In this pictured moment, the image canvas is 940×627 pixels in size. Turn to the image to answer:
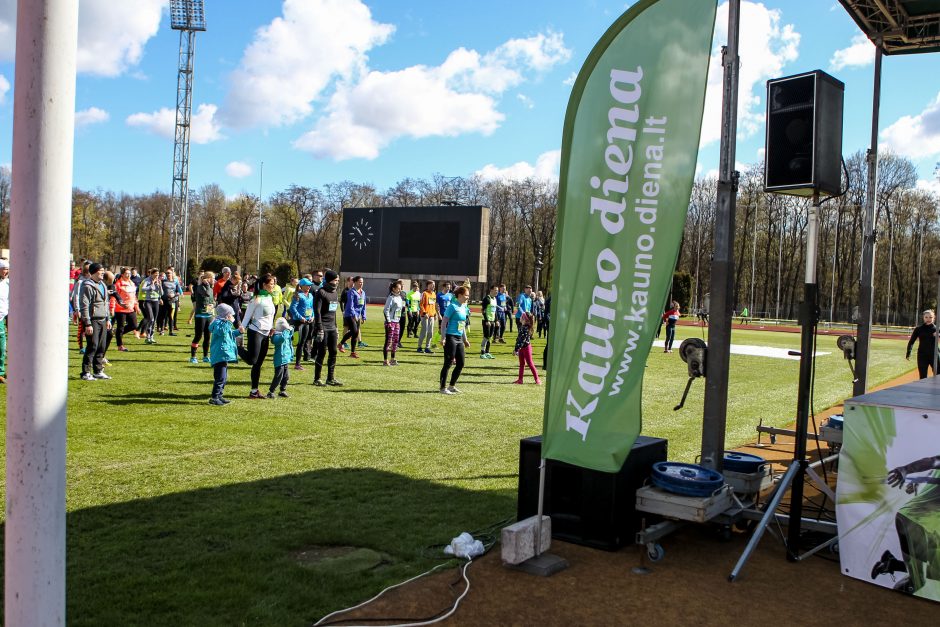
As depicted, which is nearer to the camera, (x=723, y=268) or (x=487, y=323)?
(x=723, y=268)

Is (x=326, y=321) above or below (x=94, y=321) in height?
above

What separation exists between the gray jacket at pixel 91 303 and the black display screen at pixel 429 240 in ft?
113

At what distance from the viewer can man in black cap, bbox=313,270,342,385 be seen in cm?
1199

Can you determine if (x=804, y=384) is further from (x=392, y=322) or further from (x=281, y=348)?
(x=392, y=322)

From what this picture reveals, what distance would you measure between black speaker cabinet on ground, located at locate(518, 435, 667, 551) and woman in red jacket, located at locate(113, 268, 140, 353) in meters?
12.2

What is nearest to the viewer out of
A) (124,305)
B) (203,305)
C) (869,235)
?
(869,235)

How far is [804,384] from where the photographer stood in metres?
4.87

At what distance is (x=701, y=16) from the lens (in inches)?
170

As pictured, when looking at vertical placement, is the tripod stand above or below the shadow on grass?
above

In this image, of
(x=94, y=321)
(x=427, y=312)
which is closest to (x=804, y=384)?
(x=94, y=321)

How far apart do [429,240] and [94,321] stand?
35547mm

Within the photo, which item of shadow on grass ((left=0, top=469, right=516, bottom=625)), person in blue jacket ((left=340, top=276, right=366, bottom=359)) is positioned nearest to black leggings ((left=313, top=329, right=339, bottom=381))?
person in blue jacket ((left=340, top=276, right=366, bottom=359))

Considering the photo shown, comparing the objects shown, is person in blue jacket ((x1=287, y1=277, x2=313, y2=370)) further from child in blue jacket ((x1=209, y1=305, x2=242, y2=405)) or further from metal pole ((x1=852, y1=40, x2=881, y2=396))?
metal pole ((x1=852, y1=40, x2=881, y2=396))

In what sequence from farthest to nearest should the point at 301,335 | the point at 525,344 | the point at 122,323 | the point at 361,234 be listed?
the point at 361,234, the point at 122,323, the point at 301,335, the point at 525,344
